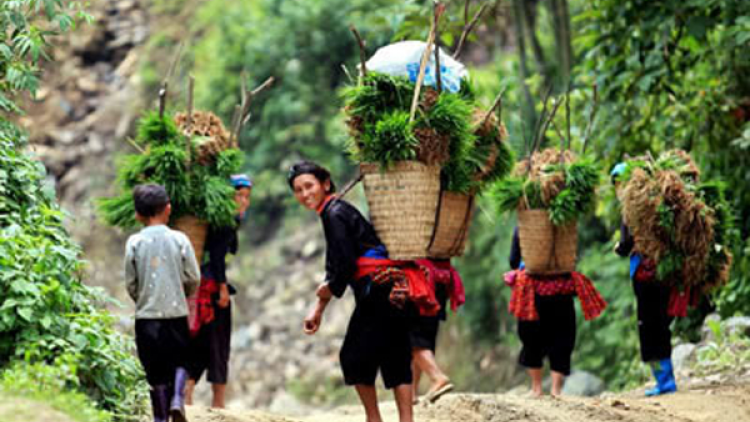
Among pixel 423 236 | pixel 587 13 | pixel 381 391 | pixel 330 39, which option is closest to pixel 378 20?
pixel 587 13

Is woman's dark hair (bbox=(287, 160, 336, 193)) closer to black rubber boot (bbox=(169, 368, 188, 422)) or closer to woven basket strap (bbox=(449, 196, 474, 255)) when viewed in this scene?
black rubber boot (bbox=(169, 368, 188, 422))

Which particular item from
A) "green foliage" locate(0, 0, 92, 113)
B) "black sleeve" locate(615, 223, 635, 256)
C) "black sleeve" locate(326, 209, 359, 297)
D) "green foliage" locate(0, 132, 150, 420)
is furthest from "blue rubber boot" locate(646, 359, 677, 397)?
"green foliage" locate(0, 0, 92, 113)

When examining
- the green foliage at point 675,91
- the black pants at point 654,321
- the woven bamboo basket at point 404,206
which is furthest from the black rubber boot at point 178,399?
the green foliage at point 675,91

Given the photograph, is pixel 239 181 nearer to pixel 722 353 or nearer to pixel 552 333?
pixel 552 333

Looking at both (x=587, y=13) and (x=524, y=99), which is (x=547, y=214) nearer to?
(x=587, y=13)

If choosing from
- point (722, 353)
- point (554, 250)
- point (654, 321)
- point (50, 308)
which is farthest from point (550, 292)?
point (50, 308)

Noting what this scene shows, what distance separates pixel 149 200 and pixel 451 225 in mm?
2244

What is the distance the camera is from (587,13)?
34.2ft

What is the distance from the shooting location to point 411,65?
6371 mm

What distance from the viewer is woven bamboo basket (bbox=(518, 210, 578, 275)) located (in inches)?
311

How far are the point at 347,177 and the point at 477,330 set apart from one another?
3939 millimetres

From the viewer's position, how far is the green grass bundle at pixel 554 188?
25.5ft

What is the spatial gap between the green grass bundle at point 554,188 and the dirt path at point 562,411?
4.43 ft

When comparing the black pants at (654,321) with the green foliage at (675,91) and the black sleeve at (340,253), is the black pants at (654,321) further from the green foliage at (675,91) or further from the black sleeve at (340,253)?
the black sleeve at (340,253)
